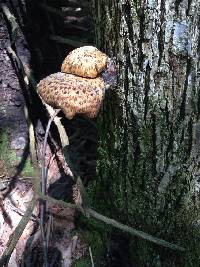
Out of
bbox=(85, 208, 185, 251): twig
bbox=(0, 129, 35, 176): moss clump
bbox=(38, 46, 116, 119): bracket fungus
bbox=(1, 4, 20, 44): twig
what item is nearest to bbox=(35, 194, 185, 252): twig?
bbox=(85, 208, 185, 251): twig

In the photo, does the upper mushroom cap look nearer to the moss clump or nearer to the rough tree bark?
the rough tree bark

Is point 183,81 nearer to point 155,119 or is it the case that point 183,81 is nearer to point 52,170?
point 155,119

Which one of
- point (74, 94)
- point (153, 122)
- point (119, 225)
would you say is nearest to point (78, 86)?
point (74, 94)

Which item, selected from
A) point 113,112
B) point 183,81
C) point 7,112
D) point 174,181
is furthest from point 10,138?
point 183,81

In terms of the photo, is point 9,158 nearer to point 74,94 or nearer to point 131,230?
point 131,230

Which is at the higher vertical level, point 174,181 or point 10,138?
point 174,181

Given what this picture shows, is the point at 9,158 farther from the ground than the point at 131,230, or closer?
closer
